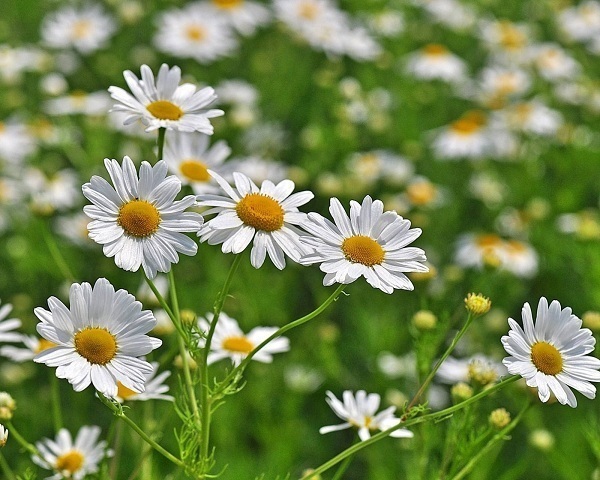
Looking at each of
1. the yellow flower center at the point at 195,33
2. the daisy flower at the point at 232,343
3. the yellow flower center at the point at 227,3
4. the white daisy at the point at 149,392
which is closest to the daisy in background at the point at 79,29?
the yellow flower center at the point at 195,33

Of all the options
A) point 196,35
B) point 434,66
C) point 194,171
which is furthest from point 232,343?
point 434,66

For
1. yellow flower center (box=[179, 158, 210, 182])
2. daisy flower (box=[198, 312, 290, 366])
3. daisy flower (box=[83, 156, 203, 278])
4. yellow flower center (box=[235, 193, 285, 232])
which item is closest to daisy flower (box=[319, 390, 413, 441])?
daisy flower (box=[198, 312, 290, 366])

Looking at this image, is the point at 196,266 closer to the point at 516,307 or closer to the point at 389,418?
the point at 516,307

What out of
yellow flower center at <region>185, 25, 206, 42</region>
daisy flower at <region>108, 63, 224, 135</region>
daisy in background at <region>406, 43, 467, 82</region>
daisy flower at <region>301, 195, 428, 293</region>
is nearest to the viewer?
daisy flower at <region>301, 195, 428, 293</region>

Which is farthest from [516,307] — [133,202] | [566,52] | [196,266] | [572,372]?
[566,52]

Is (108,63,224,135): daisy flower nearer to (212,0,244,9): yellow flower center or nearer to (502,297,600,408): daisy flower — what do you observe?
(502,297,600,408): daisy flower

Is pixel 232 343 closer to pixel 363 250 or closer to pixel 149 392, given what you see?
pixel 149 392

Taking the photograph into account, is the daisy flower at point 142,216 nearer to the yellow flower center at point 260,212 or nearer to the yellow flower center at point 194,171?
the yellow flower center at point 260,212

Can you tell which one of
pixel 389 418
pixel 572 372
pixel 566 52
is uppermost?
pixel 572 372
